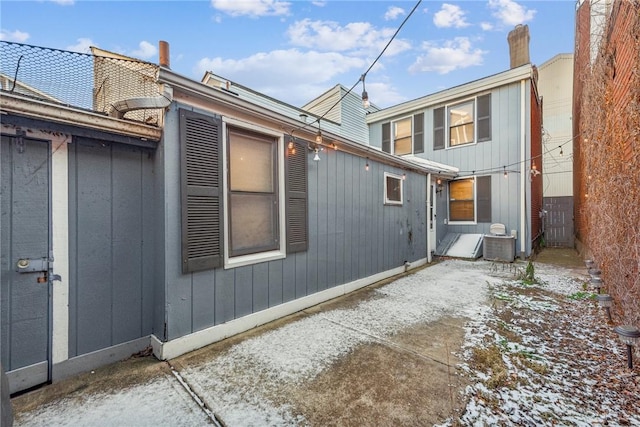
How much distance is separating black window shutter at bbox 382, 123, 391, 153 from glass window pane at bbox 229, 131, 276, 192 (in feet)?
23.3

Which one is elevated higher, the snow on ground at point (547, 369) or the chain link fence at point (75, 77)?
the chain link fence at point (75, 77)

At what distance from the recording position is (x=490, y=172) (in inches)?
291

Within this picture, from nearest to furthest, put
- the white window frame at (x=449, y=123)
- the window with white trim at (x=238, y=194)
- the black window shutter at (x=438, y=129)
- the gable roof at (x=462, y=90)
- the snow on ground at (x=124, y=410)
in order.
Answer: the snow on ground at (x=124, y=410), the window with white trim at (x=238, y=194), the gable roof at (x=462, y=90), the white window frame at (x=449, y=123), the black window shutter at (x=438, y=129)

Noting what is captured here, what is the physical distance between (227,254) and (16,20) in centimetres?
307

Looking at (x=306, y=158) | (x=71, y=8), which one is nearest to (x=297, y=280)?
(x=306, y=158)

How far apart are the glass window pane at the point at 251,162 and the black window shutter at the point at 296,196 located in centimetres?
23

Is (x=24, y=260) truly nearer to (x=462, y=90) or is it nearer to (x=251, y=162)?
(x=251, y=162)

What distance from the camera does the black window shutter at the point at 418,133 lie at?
8.59 metres

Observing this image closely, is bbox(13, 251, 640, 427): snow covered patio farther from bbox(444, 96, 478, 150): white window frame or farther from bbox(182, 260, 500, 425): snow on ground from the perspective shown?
bbox(444, 96, 478, 150): white window frame

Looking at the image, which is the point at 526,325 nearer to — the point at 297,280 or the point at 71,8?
the point at 297,280

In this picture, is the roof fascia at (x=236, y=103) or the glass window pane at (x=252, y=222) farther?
the glass window pane at (x=252, y=222)

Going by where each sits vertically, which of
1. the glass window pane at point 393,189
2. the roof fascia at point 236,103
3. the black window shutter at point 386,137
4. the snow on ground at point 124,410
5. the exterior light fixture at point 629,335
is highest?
the black window shutter at point 386,137

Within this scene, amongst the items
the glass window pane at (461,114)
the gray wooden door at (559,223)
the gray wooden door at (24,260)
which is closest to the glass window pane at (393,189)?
the glass window pane at (461,114)

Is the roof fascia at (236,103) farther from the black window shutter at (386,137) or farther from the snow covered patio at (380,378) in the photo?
the black window shutter at (386,137)
